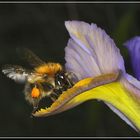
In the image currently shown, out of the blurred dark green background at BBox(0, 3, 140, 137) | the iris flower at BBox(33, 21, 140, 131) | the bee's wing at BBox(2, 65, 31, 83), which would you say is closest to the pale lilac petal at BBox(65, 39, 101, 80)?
the iris flower at BBox(33, 21, 140, 131)

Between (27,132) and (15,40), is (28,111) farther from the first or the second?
(15,40)

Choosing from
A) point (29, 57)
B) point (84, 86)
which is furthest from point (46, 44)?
point (84, 86)

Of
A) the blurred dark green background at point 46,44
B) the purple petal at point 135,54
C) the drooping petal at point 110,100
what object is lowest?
the blurred dark green background at point 46,44

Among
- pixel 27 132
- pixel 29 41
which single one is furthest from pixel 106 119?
pixel 29 41

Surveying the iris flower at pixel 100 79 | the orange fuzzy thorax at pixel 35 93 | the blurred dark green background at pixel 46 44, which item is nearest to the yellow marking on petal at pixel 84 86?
the iris flower at pixel 100 79

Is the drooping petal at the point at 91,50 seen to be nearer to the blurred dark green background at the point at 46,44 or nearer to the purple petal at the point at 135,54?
the purple petal at the point at 135,54

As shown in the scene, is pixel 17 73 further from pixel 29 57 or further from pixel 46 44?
pixel 46 44

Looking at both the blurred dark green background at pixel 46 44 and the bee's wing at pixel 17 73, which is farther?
the blurred dark green background at pixel 46 44
